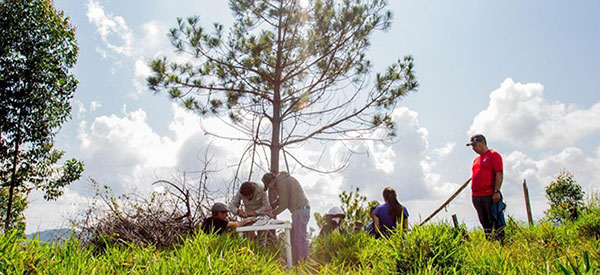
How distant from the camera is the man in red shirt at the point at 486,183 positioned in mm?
5133

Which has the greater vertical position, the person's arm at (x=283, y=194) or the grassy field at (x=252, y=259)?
the person's arm at (x=283, y=194)

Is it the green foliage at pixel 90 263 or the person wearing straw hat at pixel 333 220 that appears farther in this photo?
the person wearing straw hat at pixel 333 220

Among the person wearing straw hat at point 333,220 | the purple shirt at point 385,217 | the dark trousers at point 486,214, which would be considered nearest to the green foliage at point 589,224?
the dark trousers at point 486,214

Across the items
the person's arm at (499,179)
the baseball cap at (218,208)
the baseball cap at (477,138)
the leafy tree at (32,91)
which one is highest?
the leafy tree at (32,91)

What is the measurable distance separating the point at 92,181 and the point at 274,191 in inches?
111

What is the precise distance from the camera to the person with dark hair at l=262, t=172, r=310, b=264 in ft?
16.3

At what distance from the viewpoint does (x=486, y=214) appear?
5.30 m

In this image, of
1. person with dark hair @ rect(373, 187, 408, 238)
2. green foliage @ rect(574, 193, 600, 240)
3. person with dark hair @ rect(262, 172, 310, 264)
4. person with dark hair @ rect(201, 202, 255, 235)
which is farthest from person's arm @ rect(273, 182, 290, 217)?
green foliage @ rect(574, 193, 600, 240)

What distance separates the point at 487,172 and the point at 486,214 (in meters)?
0.55

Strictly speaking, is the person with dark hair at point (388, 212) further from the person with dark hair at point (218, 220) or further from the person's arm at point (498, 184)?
the person with dark hair at point (218, 220)

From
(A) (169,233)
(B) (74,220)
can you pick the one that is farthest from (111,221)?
(A) (169,233)

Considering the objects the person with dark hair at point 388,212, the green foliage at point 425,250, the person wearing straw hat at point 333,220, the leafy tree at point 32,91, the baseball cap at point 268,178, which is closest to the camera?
the green foliage at point 425,250

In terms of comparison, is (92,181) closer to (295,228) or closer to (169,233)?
(169,233)

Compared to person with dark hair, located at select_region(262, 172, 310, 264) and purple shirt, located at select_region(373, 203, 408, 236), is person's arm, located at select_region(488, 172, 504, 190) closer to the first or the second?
purple shirt, located at select_region(373, 203, 408, 236)
